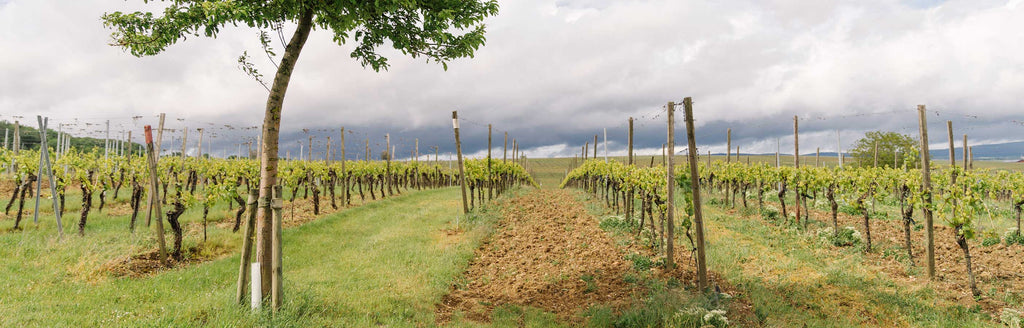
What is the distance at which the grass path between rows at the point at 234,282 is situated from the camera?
5.56 m

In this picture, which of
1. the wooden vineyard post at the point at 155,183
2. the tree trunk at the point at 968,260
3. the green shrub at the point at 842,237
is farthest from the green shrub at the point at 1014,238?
the wooden vineyard post at the point at 155,183

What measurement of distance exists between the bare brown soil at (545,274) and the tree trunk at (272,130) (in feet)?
9.48

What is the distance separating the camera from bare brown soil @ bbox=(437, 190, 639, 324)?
774 cm

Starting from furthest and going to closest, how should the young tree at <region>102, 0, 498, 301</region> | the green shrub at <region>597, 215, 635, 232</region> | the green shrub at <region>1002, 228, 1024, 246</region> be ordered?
the green shrub at <region>597, 215, 635, 232</region> → the green shrub at <region>1002, 228, 1024, 246</region> → the young tree at <region>102, 0, 498, 301</region>

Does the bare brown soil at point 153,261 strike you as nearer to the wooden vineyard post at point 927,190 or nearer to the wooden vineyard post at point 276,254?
the wooden vineyard post at point 276,254

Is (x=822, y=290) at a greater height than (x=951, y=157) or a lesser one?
lesser

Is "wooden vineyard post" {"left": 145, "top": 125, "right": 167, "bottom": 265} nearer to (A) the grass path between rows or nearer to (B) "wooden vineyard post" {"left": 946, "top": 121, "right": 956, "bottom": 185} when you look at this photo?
(A) the grass path between rows

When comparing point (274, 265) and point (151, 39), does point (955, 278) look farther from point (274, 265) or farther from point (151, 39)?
point (151, 39)

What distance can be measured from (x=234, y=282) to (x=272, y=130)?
14.0ft

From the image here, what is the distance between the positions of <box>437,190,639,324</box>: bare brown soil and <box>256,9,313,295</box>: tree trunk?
2890 mm

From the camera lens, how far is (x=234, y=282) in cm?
821

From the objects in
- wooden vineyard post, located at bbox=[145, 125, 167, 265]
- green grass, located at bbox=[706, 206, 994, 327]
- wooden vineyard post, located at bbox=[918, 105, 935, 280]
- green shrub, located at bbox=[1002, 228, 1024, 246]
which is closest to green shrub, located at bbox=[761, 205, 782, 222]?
green grass, located at bbox=[706, 206, 994, 327]

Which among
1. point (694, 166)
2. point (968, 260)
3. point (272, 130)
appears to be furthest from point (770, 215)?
point (272, 130)

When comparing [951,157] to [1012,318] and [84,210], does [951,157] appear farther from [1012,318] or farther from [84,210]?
[84,210]
